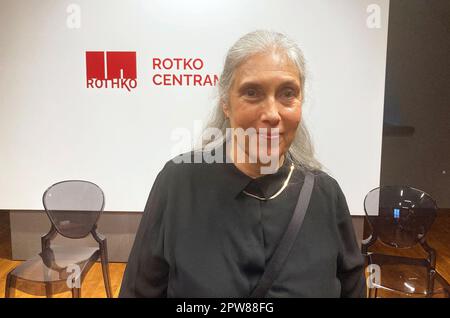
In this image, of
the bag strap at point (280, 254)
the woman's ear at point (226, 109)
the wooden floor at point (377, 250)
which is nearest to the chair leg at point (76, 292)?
the wooden floor at point (377, 250)

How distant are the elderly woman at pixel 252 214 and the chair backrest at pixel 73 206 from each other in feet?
2.00

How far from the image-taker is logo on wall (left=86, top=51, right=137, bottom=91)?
166 centimetres

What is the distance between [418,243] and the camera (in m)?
1.56

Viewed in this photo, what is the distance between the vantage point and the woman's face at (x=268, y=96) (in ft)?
2.82

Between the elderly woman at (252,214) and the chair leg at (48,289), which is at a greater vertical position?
the elderly woman at (252,214)

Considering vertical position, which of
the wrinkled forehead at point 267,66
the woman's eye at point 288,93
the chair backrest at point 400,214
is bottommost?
the chair backrest at point 400,214

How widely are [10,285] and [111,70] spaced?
930 mm

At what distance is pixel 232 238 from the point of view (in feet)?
3.06

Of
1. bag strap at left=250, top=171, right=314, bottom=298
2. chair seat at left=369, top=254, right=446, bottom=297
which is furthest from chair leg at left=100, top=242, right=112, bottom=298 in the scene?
chair seat at left=369, top=254, right=446, bottom=297

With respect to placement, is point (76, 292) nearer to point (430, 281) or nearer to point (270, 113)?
point (270, 113)

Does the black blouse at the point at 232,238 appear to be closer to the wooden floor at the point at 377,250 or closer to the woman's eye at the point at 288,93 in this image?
the woman's eye at the point at 288,93

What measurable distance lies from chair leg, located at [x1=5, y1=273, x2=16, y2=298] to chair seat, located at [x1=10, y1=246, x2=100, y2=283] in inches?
0.5
